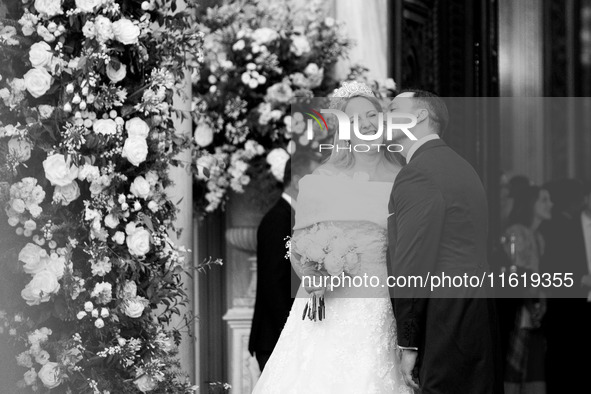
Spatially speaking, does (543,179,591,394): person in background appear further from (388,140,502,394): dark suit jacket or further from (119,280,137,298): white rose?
(119,280,137,298): white rose

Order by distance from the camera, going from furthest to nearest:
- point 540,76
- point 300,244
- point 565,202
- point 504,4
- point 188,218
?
point 540,76
point 504,4
point 565,202
point 188,218
point 300,244

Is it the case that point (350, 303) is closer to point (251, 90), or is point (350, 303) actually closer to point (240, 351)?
point (251, 90)

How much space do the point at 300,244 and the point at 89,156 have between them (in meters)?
1.02

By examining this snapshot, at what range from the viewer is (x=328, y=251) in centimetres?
439

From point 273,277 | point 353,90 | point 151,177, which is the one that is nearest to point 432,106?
point 353,90

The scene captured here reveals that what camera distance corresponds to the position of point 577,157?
Result: 11141 mm

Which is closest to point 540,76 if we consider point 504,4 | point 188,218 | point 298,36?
point 504,4

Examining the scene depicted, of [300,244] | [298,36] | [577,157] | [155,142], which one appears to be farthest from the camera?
[577,157]

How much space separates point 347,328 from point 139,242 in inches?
42.5

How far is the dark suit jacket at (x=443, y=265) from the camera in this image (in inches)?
159

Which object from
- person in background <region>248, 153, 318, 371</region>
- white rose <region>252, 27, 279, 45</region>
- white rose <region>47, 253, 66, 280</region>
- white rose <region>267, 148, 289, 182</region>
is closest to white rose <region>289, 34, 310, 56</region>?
white rose <region>252, 27, 279, 45</region>

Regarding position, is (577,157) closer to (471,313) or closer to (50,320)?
(471,313)

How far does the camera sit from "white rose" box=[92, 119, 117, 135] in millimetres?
3934

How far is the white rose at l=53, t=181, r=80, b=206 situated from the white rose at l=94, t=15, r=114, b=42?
1.87ft
